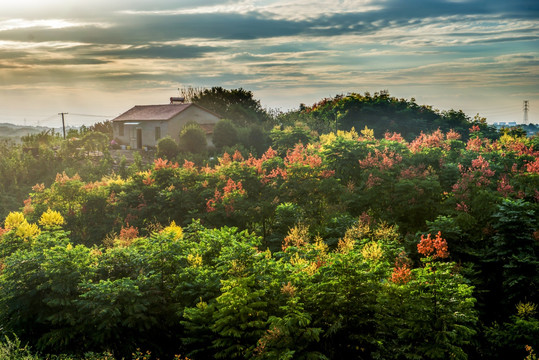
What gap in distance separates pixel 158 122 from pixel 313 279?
110 feet

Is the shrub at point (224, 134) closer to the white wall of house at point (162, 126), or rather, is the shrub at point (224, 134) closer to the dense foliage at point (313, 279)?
the white wall of house at point (162, 126)

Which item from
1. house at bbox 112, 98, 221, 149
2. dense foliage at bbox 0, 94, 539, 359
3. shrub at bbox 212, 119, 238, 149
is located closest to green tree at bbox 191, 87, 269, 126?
house at bbox 112, 98, 221, 149

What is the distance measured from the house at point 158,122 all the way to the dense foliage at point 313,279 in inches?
1038

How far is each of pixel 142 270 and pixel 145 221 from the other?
6026 mm

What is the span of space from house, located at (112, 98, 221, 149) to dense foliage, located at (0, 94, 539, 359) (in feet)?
86.5

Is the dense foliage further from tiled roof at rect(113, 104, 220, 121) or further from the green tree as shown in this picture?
the green tree

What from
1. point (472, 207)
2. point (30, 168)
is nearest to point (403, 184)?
point (472, 207)

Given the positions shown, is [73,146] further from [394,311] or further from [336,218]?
[394,311]

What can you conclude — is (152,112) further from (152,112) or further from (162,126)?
(162,126)

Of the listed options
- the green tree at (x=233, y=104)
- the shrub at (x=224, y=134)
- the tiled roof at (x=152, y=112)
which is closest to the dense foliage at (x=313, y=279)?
the shrub at (x=224, y=134)

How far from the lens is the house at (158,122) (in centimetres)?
3766

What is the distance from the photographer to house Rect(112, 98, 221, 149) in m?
37.7

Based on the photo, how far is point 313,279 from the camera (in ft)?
22.6

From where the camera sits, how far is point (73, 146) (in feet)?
105
